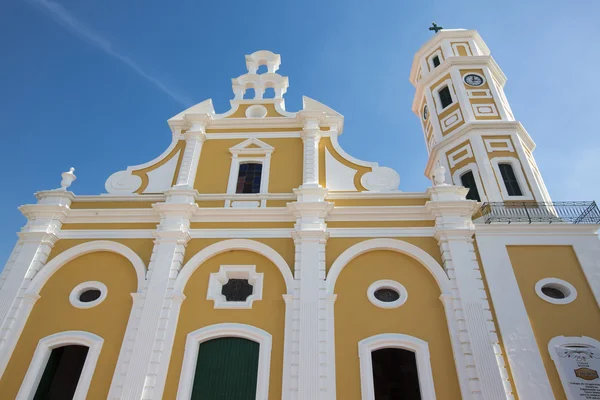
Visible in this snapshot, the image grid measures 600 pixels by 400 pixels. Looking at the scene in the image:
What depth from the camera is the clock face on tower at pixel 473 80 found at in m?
18.1

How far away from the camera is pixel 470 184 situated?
49.6 feet

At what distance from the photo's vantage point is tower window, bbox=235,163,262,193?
14727 millimetres

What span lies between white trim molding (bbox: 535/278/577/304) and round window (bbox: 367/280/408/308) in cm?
358

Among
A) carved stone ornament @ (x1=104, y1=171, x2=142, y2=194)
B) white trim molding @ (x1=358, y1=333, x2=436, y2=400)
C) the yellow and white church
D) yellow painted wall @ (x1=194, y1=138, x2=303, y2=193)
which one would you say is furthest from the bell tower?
carved stone ornament @ (x1=104, y1=171, x2=142, y2=194)

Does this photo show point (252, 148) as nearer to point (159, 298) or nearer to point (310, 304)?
point (159, 298)

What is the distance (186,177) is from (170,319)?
491cm

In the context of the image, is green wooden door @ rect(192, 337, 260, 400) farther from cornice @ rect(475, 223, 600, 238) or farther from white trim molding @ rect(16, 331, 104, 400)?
cornice @ rect(475, 223, 600, 238)

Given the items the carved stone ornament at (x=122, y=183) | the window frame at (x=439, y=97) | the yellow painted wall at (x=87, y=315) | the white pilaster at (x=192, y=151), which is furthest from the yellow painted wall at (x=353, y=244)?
the window frame at (x=439, y=97)

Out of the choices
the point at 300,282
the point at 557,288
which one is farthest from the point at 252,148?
the point at 557,288

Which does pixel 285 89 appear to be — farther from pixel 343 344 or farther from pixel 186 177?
pixel 343 344

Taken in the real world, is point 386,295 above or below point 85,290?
below

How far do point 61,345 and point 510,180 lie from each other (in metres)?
14.7

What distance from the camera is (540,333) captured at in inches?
431

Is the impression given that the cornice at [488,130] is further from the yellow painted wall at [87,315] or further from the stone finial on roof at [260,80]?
the yellow painted wall at [87,315]
